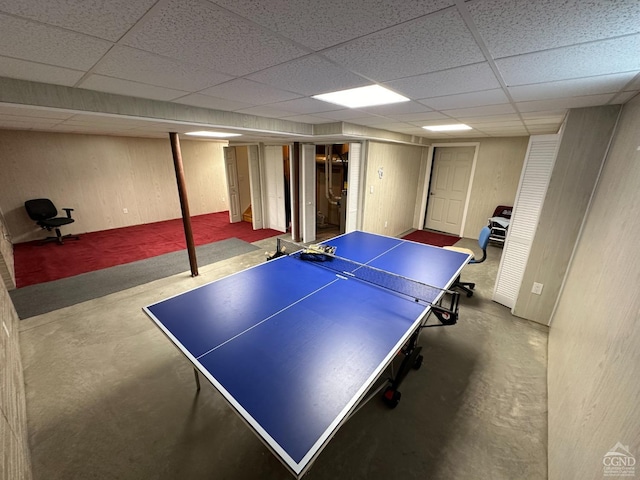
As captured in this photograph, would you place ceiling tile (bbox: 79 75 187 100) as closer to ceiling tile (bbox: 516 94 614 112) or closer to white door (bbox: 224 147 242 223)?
ceiling tile (bbox: 516 94 614 112)

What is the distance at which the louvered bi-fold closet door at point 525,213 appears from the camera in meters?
3.08

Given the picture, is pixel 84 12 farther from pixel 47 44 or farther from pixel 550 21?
pixel 550 21

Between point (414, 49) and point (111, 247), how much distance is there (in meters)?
6.89

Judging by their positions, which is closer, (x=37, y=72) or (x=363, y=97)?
(x=37, y=72)

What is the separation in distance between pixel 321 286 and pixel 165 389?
5.61ft

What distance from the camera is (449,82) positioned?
1.84 m

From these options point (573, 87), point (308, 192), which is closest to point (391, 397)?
point (573, 87)

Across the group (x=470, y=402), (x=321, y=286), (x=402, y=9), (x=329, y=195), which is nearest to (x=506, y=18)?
(x=402, y=9)

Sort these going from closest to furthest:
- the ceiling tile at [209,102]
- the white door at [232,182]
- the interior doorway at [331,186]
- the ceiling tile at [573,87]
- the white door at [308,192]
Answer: the ceiling tile at [573,87]
the ceiling tile at [209,102]
the white door at [308,192]
the interior doorway at [331,186]
the white door at [232,182]

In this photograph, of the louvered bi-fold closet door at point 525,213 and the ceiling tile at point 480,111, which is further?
the louvered bi-fold closet door at point 525,213

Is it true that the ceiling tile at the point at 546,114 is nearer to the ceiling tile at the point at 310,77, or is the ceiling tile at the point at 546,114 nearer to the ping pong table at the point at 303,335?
the ping pong table at the point at 303,335

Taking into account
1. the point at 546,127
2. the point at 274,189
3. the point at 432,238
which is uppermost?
the point at 546,127

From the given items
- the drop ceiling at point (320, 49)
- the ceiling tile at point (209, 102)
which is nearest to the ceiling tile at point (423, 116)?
the drop ceiling at point (320, 49)

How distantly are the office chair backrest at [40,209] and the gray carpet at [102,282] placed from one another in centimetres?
244
